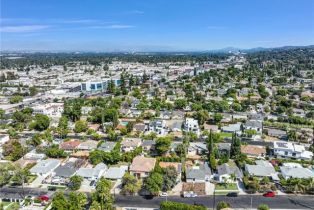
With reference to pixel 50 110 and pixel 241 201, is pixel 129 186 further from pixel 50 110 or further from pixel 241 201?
pixel 50 110

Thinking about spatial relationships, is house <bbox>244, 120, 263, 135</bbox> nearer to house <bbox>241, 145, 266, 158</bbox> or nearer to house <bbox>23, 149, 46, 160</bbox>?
house <bbox>241, 145, 266, 158</bbox>

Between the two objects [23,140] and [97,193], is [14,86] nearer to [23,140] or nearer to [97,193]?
[23,140]

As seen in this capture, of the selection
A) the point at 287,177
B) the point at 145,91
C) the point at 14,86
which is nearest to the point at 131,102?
the point at 145,91

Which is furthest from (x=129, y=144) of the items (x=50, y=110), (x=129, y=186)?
(x=50, y=110)

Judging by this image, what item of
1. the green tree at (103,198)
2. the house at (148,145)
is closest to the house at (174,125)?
the house at (148,145)

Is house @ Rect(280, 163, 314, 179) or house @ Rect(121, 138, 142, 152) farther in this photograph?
house @ Rect(121, 138, 142, 152)

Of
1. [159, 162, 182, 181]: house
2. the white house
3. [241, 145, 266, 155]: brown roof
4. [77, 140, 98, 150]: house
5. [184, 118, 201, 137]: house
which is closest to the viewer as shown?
[159, 162, 182, 181]: house

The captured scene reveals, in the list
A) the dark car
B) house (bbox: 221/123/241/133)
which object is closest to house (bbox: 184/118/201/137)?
house (bbox: 221/123/241/133)
